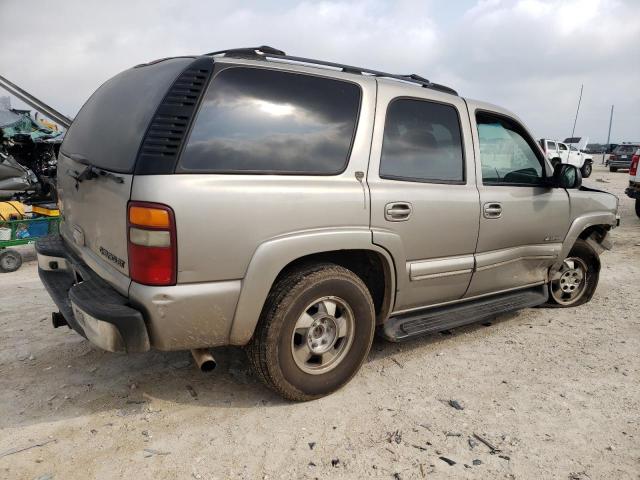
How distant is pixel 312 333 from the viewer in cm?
278

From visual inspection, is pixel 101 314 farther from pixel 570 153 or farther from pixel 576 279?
pixel 570 153

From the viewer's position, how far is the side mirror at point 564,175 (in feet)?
12.9

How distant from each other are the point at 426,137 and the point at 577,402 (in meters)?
1.95

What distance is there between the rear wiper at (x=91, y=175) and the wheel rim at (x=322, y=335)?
3.97 feet

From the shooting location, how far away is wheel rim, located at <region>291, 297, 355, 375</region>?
2.72 metres

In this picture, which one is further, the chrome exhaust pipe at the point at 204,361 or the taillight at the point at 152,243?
the chrome exhaust pipe at the point at 204,361

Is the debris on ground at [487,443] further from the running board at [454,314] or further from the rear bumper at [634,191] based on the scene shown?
the rear bumper at [634,191]

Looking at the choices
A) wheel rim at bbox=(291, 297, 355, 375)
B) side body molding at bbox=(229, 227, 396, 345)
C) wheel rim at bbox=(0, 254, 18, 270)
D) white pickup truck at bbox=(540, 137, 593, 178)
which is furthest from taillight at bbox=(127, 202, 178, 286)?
white pickup truck at bbox=(540, 137, 593, 178)

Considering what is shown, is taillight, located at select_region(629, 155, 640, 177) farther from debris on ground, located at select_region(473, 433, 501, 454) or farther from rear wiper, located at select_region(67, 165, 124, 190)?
rear wiper, located at select_region(67, 165, 124, 190)

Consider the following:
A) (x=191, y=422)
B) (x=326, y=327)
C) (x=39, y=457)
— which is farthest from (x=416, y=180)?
(x=39, y=457)

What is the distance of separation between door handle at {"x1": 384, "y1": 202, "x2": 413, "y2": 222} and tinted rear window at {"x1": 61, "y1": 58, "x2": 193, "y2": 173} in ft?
4.58

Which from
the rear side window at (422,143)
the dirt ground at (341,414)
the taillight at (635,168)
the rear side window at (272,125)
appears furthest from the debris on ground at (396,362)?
the taillight at (635,168)

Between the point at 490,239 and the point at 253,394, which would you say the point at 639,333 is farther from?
the point at 253,394

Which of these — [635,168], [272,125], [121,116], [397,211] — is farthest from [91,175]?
[635,168]
